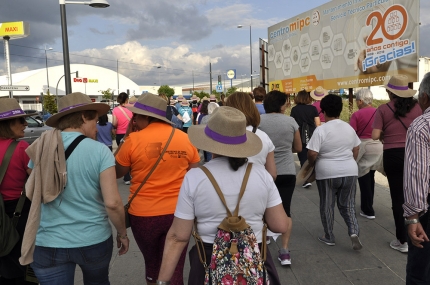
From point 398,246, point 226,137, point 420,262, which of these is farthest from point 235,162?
point 398,246

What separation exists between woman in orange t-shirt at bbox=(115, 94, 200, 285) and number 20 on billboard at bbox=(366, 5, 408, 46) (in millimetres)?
9976

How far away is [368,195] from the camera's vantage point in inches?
223

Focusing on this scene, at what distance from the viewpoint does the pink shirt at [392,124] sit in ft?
13.7

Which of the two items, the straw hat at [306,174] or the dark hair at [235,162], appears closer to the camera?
the dark hair at [235,162]

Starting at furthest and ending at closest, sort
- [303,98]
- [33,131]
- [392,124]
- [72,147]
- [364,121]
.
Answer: [33,131], [303,98], [364,121], [392,124], [72,147]

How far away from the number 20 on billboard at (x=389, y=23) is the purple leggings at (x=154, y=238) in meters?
10.2

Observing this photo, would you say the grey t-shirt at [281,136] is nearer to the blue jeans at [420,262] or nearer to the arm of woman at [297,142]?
the arm of woman at [297,142]

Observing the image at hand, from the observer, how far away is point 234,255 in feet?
6.12

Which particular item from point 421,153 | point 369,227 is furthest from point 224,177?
point 369,227

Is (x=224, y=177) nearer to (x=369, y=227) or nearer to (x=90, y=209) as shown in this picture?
(x=90, y=209)

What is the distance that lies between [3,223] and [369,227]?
4.41m

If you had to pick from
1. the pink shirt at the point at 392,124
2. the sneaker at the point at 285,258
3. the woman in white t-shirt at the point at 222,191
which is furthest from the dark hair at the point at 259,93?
the woman in white t-shirt at the point at 222,191

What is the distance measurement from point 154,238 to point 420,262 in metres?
1.83

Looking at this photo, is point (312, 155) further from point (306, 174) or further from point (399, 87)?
point (399, 87)
